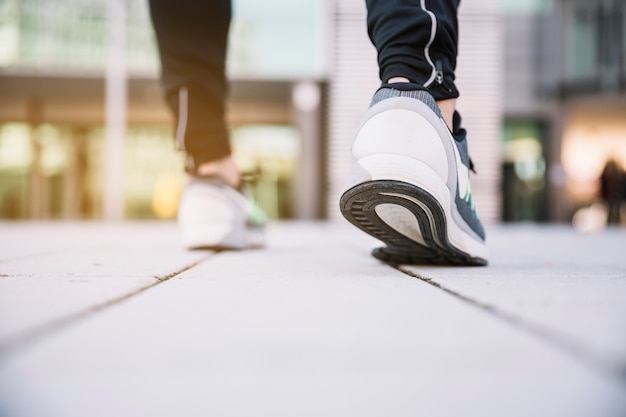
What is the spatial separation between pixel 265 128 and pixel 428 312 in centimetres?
1333

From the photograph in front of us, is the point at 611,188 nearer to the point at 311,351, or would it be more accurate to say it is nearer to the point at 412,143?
the point at 412,143

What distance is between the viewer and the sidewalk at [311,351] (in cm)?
46

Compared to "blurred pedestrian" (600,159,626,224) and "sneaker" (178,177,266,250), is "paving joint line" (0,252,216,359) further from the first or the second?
"blurred pedestrian" (600,159,626,224)

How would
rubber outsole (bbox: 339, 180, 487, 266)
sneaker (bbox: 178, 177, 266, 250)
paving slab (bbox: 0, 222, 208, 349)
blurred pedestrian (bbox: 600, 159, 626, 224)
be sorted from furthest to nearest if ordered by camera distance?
blurred pedestrian (bbox: 600, 159, 626, 224), sneaker (bbox: 178, 177, 266, 250), rubber outsole (bbox: 339, 180, 487, 266), paving slab (bbox: 0, 222, 208, 349)

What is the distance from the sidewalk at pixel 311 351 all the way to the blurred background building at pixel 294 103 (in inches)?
359

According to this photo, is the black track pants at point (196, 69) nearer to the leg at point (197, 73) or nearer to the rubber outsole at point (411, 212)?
the leg at point (197, 73)

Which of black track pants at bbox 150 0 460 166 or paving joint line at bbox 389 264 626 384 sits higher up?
black track pants at bbox 150 0 460 166

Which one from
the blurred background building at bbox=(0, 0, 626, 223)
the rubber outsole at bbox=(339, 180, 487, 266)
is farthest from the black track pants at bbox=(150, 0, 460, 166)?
the blurred background building at bbox=(0, 0, 626, 223)

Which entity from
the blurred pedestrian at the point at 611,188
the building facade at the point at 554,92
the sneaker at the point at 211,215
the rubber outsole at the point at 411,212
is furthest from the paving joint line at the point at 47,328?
the building facade at the point at 554,92

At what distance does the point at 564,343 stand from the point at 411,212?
64cm

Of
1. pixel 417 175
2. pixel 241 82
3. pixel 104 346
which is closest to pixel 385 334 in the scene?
pixel 104 346

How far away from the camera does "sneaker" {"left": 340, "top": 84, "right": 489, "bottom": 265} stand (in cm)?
116

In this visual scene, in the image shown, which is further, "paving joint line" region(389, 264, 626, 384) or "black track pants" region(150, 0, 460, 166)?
"black track pants" region(150, 0, 460, 166)

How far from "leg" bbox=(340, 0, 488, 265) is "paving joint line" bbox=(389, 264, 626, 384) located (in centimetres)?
36
